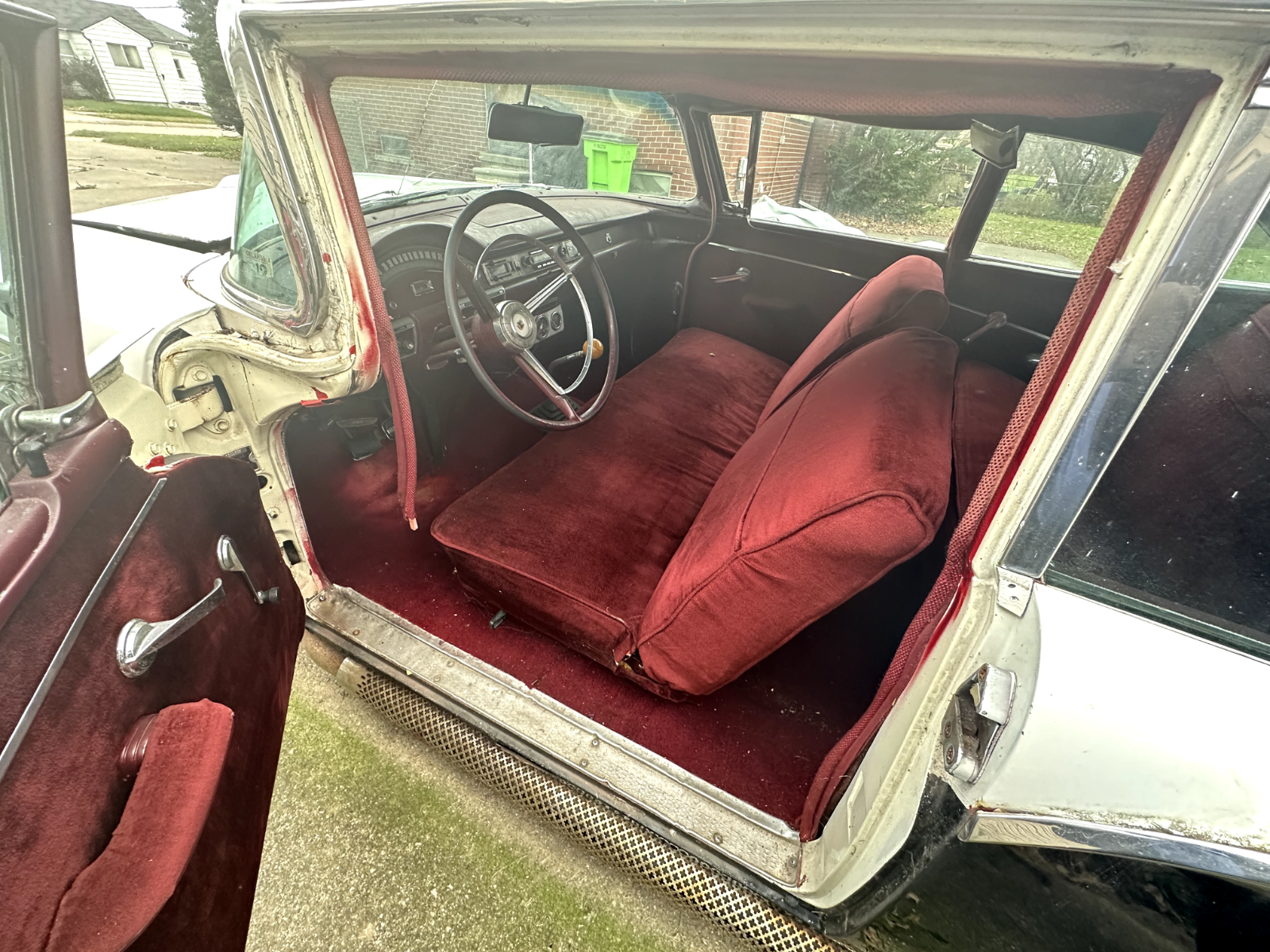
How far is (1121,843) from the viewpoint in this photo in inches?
26.2

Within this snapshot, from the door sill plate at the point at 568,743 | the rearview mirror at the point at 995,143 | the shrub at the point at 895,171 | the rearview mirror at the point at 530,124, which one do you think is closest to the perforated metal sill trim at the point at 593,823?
the door sill plate at the point at 568,743

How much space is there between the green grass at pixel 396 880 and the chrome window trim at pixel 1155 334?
50.9 inches

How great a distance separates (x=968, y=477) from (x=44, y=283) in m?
1.47

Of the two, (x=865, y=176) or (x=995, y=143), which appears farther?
(x=865, y=176)

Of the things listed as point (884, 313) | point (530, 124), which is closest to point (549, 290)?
point (530, 124)

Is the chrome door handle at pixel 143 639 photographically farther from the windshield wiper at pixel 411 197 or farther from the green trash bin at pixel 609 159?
the green trash bin at pixel 609 159

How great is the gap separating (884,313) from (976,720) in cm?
136

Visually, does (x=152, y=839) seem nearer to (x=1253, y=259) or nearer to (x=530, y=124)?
(x=1253, y=259)

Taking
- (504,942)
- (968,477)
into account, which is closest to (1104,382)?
(968,477)

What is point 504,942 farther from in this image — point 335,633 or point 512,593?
point 335,633

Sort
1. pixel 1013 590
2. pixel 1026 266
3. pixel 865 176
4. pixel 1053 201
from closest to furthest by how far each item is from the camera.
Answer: pixel 1013 590 → pixel 1053 201 → pixel 1026 266 → pixel 865 176

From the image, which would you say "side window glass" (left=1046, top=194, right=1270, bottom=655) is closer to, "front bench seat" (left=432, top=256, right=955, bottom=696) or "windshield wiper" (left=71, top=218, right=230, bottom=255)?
"front bench seat" (left=432, top=256, right=955, bottom=696)

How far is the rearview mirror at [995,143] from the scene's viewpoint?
5.51 feet

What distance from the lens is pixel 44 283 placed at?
2.72 ft
